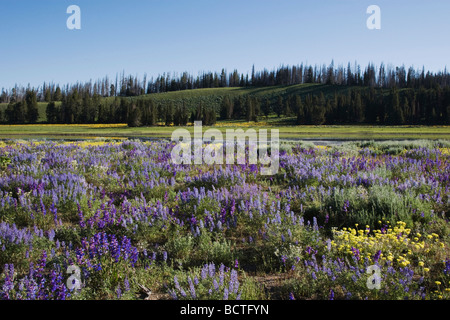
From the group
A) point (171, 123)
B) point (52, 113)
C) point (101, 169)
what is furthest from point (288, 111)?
point (101, 169)

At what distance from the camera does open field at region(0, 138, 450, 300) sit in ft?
10.5

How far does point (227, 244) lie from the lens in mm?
4504

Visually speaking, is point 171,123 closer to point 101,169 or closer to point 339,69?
point 101,169

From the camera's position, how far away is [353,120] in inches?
3666

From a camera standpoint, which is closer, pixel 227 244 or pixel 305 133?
pixel 227 244

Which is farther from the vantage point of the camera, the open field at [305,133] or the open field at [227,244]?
the open field at [305,133]

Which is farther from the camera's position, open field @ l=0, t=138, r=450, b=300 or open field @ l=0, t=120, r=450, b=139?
open field @ l=0, t=120, r=450, b=139

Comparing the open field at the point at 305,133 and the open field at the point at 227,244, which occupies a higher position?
the open field at the point at 305,133

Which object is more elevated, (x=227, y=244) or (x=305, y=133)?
(x=305, y=133)

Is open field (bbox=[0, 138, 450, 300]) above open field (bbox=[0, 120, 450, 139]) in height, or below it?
below

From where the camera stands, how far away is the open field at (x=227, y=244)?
3199 mm
